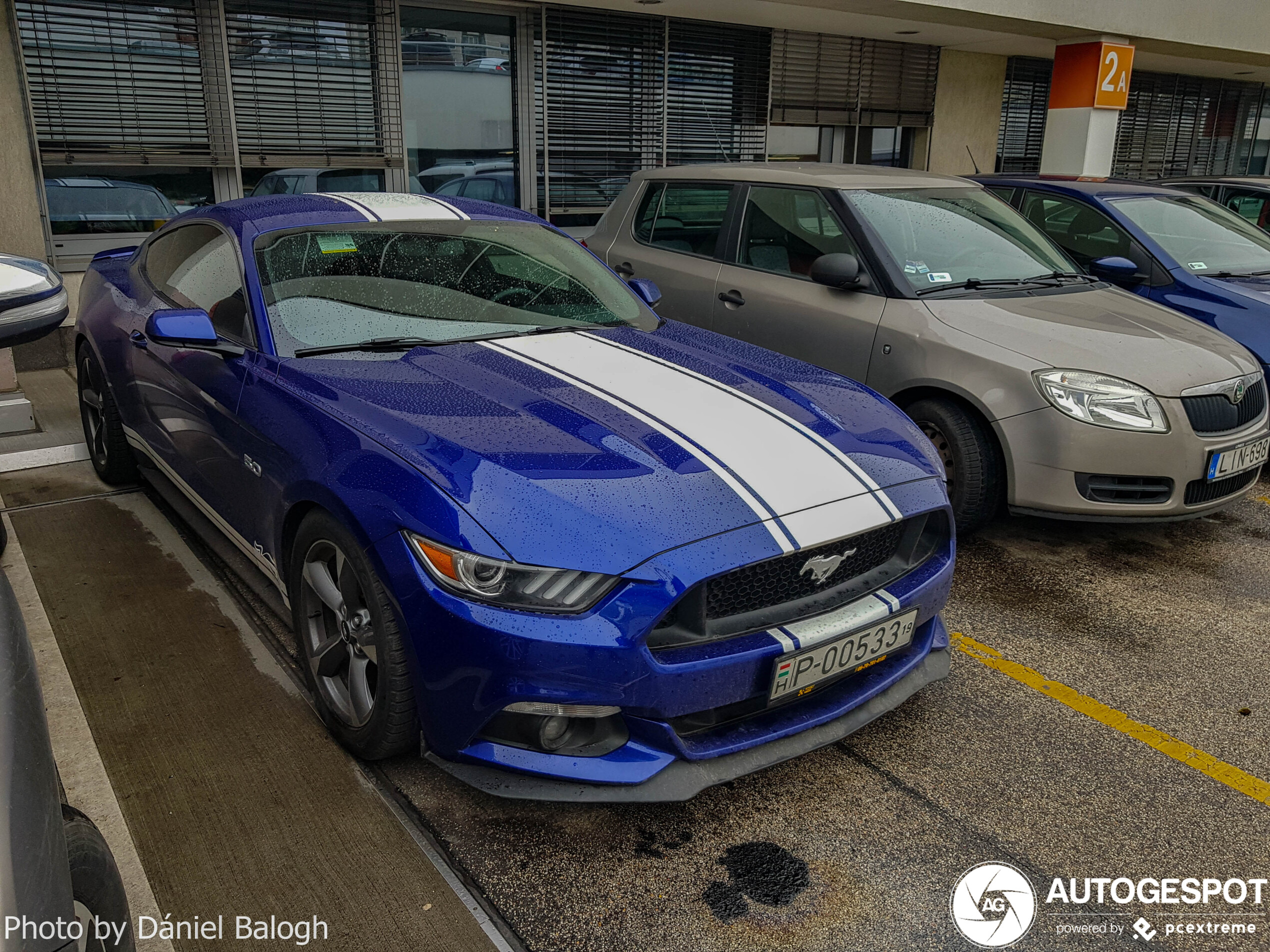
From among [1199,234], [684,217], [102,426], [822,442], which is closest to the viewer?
[822,442]

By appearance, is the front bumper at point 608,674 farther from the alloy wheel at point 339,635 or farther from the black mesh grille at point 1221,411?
the black mesh grille at point 1221,411

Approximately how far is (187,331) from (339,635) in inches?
46.1

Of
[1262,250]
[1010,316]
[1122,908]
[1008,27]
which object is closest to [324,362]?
[1122,908]

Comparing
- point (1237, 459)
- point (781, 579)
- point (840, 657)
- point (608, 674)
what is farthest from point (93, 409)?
point (1237, 459)

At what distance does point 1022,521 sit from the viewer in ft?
15.6

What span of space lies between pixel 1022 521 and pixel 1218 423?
0.96 meters

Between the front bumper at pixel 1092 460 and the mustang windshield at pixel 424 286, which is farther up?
the mustang windshield at pixel 424 286

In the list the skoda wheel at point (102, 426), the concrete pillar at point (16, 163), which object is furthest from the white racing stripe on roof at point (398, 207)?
the concrete pillar at point (16, 163)

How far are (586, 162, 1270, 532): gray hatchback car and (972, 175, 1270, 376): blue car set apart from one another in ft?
1.32

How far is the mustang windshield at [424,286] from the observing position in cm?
314

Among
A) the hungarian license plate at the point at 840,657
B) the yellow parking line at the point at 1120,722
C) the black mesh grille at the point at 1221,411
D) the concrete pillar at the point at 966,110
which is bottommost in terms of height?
the yellow parking line at the point at 1120,722

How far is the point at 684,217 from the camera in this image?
224 inches

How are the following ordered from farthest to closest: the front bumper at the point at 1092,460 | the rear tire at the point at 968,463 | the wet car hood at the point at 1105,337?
the rear tire at the point at 968,463 → the wet car hood at the point at 1105,337 → the front bumper at the point at 1092,460

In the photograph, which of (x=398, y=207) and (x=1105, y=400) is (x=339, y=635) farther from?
(x=1105, y=400)
